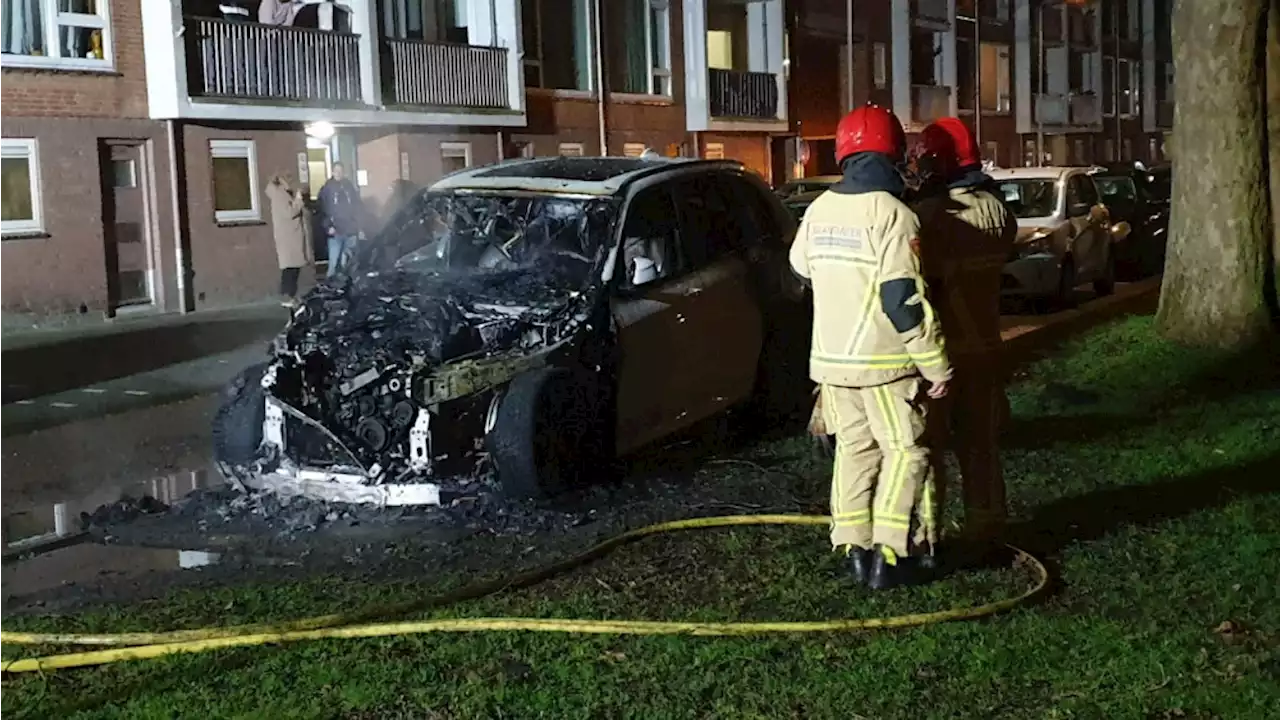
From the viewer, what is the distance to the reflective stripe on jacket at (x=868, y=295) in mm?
5738

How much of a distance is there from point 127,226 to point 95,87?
5.91 ft

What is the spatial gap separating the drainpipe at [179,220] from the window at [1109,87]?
43015 millimetres

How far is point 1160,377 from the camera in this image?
37.6 ft

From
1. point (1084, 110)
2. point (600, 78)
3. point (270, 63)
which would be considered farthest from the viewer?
point (1084, 110)

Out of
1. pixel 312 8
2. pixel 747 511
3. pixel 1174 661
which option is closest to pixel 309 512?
pixel 747 511

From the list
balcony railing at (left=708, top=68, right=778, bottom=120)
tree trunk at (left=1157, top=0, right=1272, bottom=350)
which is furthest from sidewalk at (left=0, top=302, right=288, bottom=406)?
balcony railing at (left=708, top=68, right=778, bottom=120)

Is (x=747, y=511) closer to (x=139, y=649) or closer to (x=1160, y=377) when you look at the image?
(x=139, y=649)

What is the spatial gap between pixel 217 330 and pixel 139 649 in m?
13.7

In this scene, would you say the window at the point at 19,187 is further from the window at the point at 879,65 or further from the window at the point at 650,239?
the window at the point at 879,65

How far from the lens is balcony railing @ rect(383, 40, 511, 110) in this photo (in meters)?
24.4

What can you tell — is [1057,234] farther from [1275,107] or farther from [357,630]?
[357,630]

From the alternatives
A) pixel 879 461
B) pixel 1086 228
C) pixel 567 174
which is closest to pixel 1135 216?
pixel 1086 228

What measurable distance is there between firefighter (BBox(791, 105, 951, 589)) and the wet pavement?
182 cm

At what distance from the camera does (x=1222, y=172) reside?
1246 cm
